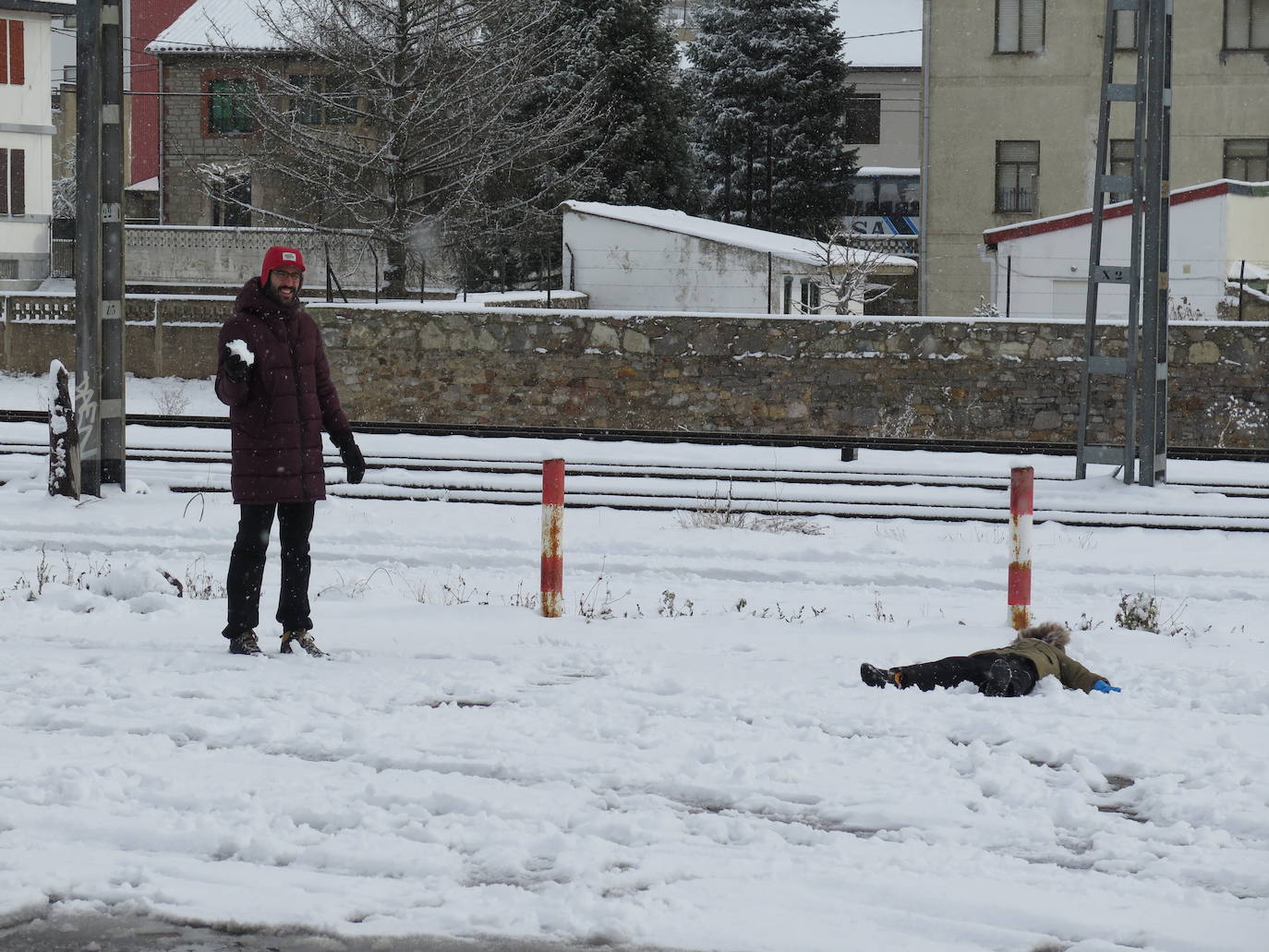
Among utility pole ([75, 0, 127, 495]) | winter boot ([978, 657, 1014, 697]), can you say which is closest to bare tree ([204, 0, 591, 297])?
utility pole ([75, 0, 127, 495])

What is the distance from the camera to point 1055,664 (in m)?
6.74

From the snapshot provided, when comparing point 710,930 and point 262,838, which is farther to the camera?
point 262,838

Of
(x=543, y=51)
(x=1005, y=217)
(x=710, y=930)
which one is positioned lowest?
(x=710, y=930)

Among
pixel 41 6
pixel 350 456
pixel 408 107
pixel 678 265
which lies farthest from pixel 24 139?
pixel 350 456

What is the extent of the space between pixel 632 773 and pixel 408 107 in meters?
26.6

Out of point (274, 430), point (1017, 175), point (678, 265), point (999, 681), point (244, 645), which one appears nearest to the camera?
point (999, 681)

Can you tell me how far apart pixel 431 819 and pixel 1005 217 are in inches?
1367

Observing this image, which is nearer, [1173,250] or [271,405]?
[271,405]

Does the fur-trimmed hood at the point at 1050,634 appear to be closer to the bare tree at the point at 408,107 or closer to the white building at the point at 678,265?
the bare tree at the point at 408,107

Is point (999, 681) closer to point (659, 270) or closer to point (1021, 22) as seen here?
point (659, 270)

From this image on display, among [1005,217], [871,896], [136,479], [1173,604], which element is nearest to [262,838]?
[871,896]

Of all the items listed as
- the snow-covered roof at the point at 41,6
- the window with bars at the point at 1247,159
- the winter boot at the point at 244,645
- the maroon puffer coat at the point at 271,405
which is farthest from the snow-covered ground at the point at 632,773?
the snow-covered roof at the point at 41,6

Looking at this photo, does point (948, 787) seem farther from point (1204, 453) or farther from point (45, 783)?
point (1204, 453)

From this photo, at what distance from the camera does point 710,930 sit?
4.05 m
